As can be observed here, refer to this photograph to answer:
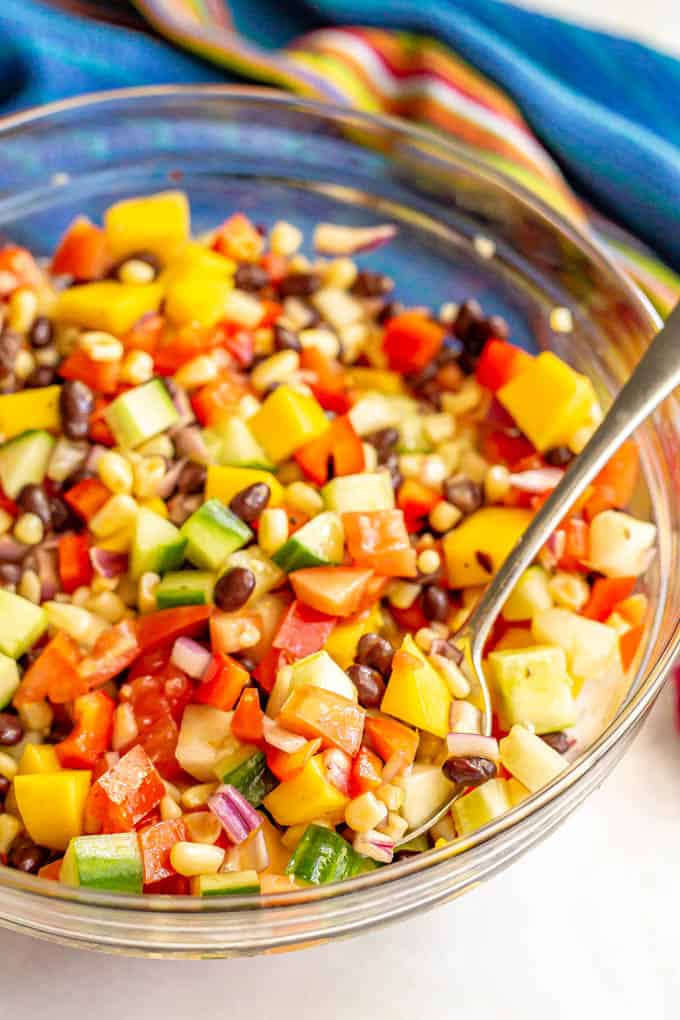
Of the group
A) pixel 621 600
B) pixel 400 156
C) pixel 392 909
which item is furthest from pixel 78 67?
pixel 392 909

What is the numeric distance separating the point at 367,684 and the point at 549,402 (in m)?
0.80

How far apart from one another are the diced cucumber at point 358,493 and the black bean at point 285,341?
401 mm

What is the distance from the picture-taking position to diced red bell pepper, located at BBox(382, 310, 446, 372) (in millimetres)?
2975

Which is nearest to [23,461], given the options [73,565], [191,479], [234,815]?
[73,565]

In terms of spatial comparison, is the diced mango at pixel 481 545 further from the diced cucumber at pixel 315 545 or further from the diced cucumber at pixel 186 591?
the diced cucumber at pixel 186 591

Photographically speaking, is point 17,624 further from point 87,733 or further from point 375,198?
point 375,198

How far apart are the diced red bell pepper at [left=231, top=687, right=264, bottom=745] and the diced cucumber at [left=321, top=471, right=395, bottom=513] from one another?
483 millimetres

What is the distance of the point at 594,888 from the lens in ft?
8.15

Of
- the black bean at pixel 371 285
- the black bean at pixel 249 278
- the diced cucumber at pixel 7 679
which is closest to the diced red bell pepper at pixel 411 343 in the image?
the black bean at pixel 371 285

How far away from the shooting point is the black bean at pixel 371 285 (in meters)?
3.07

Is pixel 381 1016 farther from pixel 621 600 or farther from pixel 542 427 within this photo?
pixel 542 427

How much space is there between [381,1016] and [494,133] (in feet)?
6.99

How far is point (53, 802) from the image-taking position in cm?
219

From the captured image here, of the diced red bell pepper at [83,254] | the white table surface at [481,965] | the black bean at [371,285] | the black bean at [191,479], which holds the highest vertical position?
the black bean at [371,285]
